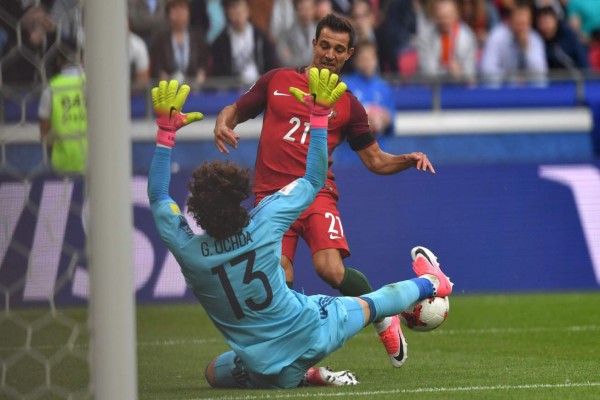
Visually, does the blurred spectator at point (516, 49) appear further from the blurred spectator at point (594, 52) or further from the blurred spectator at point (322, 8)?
the blurred spectator at point (322, 8)

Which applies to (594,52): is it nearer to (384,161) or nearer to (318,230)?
(384,161)

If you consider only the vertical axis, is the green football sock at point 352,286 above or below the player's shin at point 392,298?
below

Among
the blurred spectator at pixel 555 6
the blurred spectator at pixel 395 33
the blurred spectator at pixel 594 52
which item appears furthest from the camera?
the blurred spectator at pixel 594 52

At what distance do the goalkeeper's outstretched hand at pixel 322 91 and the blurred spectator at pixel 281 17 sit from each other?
8.77 meters

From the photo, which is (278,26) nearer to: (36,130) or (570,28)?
(570,28)

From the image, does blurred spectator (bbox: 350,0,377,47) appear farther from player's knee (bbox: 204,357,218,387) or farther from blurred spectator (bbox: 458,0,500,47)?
player's knee (bbox: 204,357,218,387)

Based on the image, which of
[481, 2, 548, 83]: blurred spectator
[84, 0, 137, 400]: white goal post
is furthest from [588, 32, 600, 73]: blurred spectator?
[84, 0, 137, 400]: white goal post

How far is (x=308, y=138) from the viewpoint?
7.94m

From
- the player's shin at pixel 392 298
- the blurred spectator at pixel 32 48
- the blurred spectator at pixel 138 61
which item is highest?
the blurred spectator at pixel 32 48

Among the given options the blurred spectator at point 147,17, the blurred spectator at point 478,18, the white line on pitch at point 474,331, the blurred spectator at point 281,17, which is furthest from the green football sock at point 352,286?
the blurred spectator at point 478,18

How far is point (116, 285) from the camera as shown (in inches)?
188

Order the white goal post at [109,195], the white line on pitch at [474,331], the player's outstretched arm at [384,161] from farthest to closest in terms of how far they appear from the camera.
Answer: the white line on pitch at [474,331] → the player's outstretched arm at [384,161] → the white goal post at [109,195]

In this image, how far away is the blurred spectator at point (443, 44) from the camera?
15.2m

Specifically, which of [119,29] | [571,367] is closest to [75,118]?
[119,29]
